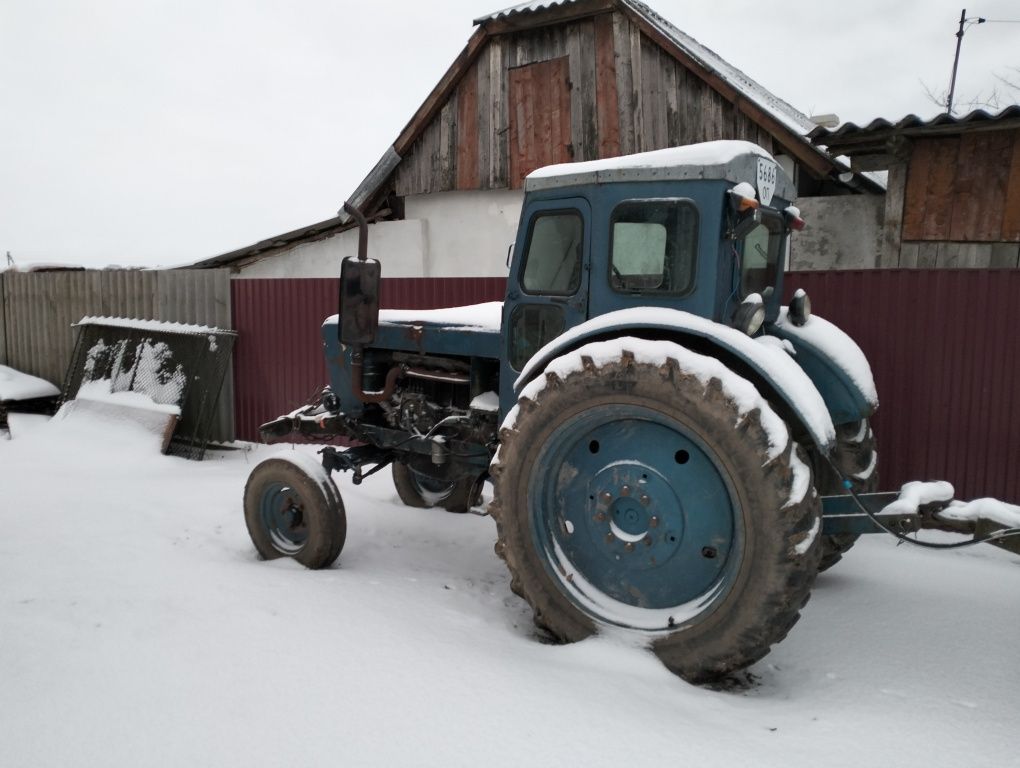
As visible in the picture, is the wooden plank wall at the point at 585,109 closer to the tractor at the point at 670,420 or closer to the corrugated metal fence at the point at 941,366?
the corrugated metal fence at the point at 941,366

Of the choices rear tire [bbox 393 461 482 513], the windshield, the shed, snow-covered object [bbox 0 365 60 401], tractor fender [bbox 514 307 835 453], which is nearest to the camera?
tractor fender [bbox 514 307 835 453]

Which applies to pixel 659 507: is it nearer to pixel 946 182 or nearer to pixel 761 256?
pixel 761 256

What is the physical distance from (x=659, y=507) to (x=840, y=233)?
5.51 m

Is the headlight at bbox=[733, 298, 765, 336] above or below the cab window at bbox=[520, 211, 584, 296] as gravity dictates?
below

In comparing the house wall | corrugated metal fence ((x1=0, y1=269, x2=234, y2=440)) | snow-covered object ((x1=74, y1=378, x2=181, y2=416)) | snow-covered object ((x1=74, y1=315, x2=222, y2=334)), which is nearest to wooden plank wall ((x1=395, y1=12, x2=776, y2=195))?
the house wall

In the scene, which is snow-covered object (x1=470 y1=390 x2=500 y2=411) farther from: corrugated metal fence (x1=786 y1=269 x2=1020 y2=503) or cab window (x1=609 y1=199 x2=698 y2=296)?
corrugated metal fence (x1=786 y1=269 x2=1020 y2=503)

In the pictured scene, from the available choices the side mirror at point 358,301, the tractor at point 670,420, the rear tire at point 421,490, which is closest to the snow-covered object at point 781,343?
the tractor at point 670,420

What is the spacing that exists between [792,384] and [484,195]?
24.3ft

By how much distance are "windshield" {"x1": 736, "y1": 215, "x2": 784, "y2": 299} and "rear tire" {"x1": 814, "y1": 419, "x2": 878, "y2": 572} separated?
92cm

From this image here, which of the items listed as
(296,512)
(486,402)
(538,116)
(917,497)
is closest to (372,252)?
(538,116)

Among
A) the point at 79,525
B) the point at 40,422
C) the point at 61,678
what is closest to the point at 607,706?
the point at 61,678

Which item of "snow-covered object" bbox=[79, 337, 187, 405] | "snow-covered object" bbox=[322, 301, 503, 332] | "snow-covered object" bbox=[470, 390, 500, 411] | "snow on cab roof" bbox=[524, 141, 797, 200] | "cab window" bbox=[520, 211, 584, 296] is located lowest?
"snow-covered object" bbox=[79, 337, 187, 405]

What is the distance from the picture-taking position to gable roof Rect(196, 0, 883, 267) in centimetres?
743

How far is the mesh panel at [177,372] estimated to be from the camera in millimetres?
7617
